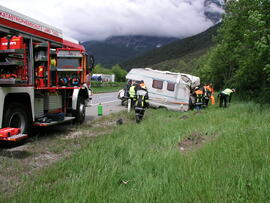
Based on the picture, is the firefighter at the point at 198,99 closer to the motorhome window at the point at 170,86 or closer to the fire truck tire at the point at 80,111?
the motorhome window at the point at 170,86

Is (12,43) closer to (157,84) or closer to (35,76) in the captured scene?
(35,76)

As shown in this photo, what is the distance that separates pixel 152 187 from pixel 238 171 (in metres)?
1.28

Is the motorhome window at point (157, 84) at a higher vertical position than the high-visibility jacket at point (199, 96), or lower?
higher

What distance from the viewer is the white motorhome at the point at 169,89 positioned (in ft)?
49.8

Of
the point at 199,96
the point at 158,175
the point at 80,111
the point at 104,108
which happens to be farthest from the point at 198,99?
the point at 158,175

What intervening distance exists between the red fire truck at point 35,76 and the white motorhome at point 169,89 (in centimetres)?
630

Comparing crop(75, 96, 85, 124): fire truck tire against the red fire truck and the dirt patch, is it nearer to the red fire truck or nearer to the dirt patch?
the red fire truck

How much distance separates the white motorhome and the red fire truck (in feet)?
20.7

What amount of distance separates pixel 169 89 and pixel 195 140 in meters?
9.09

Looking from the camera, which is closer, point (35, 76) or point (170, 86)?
point (35, 76)

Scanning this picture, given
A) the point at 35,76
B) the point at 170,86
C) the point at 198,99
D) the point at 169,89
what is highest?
the point at 35,76

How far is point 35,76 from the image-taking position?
730 centimetres

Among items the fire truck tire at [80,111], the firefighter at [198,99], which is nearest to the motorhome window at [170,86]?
the firefighter at [198,99]

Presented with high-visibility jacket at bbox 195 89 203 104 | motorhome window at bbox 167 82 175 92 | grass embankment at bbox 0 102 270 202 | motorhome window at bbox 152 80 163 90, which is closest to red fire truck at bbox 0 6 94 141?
grass embankment at bbox 0 102 270 202
